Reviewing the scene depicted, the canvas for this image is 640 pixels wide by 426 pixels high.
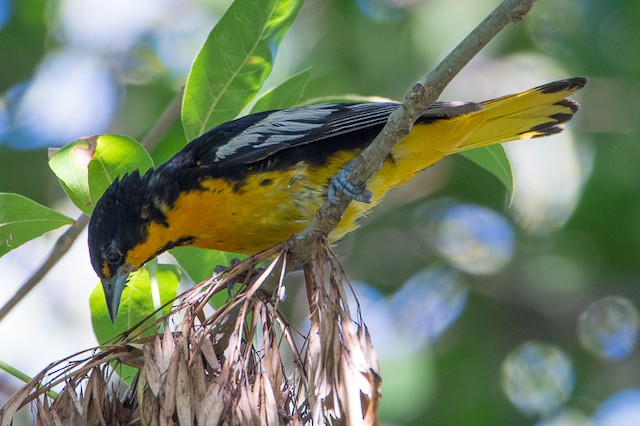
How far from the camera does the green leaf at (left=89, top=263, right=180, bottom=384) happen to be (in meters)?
3.89

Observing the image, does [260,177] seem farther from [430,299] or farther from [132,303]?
[430,299]

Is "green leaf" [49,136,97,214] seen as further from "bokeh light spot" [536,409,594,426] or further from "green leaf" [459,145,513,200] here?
"bokeh light spot" [536,409,594,426]

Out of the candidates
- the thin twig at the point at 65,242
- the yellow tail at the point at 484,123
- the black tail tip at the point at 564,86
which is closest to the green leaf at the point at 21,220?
the thin twig at the point at 65,242

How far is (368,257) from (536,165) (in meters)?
2.26

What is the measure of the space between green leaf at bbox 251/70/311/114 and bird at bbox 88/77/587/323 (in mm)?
110

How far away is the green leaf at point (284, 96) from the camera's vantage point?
4.01 metres

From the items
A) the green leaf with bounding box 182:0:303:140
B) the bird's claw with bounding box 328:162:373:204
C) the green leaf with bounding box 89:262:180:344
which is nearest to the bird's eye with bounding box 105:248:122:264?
the green leaf with bounding box 89:262:180:344

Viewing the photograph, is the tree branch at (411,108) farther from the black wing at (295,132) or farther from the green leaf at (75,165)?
the green leaf at (75,165)

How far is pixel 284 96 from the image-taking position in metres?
4.04

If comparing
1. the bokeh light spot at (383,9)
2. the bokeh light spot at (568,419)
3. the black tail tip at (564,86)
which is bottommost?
the bokeh light spot at (568,419)

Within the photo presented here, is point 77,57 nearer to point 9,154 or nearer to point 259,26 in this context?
point 9,154

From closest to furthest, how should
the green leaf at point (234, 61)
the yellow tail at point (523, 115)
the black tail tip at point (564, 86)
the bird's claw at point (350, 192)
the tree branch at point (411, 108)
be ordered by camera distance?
the tree branch at point (411, 108) < the bird's claw at point (350, 192) < the green leaf at point (234, 61) < the black tail tip at point (564, 86) < the yellow tail at point (523, 115)

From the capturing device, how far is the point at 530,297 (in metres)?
7.86

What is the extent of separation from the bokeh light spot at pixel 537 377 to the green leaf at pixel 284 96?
440 centimetres
